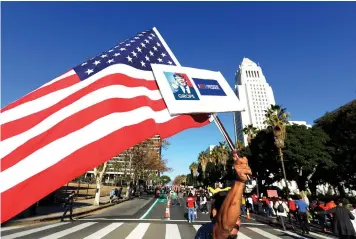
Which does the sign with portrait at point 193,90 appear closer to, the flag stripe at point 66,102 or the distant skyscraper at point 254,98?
the flag stripe at point 66,102

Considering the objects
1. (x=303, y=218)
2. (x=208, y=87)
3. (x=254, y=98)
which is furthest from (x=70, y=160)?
(x=254, y=98)

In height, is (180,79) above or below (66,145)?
above

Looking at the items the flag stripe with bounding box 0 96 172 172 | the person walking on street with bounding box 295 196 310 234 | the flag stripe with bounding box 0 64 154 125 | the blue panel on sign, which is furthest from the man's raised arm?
the person walking on street with bounding box 295 196 310 234

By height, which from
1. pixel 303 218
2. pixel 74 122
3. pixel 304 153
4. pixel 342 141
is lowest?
pixel 303 218

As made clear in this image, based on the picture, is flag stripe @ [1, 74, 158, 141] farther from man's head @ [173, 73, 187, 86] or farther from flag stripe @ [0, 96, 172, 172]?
man's head @ [173, 73, 187, 86]

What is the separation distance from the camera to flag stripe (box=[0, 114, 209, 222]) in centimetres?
263

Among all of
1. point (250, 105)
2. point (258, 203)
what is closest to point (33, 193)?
point (258, 203)

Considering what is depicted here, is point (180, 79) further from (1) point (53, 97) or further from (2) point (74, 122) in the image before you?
(1) point (53, 97)

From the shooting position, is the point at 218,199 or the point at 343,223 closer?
the point at 218,199

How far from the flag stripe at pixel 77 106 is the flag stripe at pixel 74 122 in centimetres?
5

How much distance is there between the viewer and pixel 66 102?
3602 mm

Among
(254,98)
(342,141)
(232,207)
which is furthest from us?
(254,98)

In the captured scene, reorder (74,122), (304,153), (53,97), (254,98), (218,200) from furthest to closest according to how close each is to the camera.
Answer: (254,98) → (304,153) → (53,97) → (74,122) → (218,200)

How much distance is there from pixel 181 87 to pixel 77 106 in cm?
169
